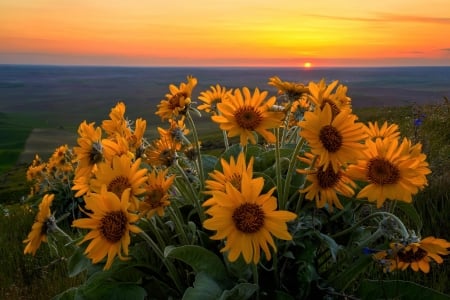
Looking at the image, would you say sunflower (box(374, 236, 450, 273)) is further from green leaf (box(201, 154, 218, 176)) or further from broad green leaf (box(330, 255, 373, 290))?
green leaf (box(201, 154, 218, 176))

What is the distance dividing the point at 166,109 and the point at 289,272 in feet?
3.74

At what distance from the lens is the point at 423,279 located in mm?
3262

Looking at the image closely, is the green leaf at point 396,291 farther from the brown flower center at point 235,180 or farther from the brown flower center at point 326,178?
the brown flower center at point 235,180

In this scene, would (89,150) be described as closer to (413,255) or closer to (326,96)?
(326,96)

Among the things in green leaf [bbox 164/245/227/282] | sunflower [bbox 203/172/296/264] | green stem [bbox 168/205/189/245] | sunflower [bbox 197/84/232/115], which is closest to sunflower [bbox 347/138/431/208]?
sunflower [bbox 203/172/296/264]

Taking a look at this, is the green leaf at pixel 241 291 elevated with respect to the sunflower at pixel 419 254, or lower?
lower

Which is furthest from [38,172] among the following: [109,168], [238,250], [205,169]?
[238,250]

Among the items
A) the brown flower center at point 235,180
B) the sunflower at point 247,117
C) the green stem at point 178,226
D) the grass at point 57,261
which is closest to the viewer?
the brown flower center at point 235,180

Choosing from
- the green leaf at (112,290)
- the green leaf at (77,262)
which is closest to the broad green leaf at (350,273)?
the green leaf at (112,290)

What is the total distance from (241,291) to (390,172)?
0.87m

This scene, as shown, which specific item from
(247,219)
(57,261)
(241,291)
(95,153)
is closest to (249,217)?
(247,219)

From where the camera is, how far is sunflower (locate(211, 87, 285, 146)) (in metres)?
2.29

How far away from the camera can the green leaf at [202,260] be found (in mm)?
2299

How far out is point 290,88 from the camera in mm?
2617
